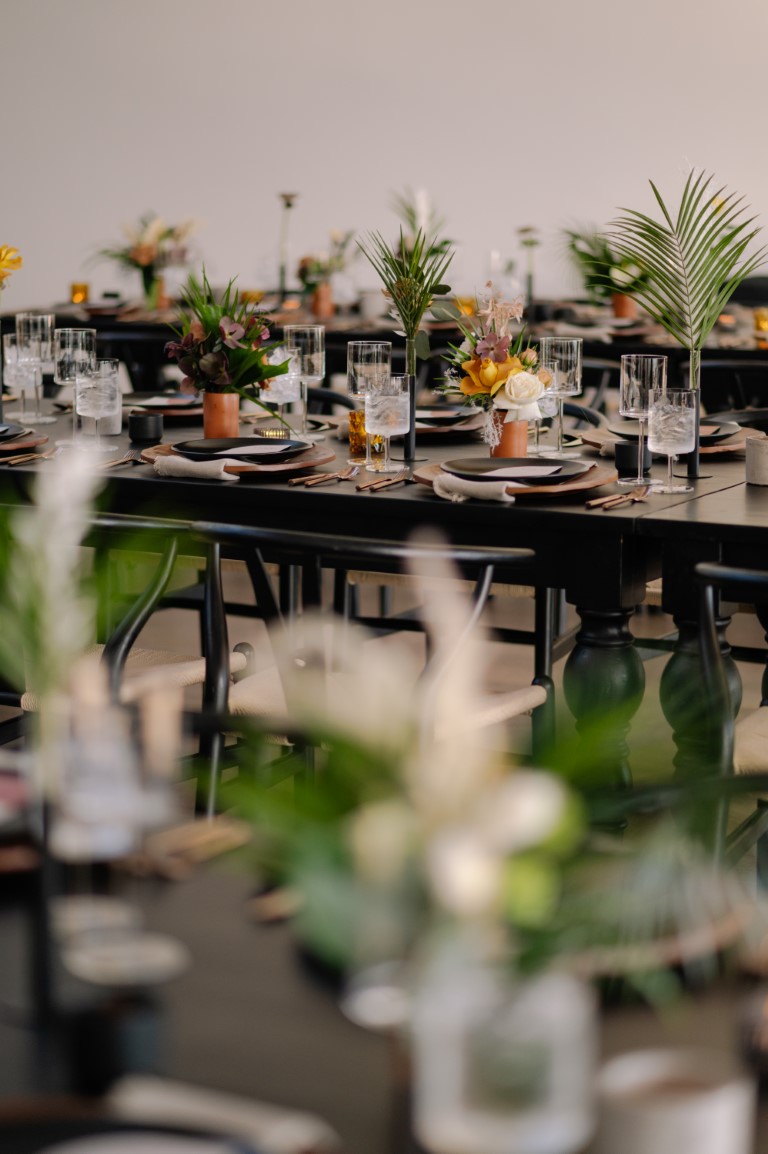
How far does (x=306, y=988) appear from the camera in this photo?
985mm

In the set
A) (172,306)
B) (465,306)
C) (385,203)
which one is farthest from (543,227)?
(465,306)

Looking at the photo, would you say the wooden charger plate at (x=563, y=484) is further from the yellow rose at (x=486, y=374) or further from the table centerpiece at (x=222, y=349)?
the table centerpiece at (x=222, y=349)

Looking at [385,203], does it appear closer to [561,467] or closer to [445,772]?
[561,467]

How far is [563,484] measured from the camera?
270 centimetres

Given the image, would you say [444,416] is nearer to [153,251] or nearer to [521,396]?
[521,396]

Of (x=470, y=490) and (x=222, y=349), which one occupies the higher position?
(x=222, y=349)

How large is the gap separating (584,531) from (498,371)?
1.58 ft

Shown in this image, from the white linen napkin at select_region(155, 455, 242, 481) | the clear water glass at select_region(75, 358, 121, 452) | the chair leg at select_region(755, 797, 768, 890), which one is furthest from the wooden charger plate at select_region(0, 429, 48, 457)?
the chair leg at select_region(755, 797, 768, 890)

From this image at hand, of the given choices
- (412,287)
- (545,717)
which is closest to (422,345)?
(412,287)

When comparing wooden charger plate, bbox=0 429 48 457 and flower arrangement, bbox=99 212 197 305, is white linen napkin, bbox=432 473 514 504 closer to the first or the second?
wooden charger plate, bbox=0 429 48 457

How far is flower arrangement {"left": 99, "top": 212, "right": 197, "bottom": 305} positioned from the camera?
633cm

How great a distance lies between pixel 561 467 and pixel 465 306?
624 mm

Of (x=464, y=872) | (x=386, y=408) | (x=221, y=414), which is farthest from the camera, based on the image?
(x=221, y=414)

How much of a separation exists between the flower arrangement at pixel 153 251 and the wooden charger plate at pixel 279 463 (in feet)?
11.0
